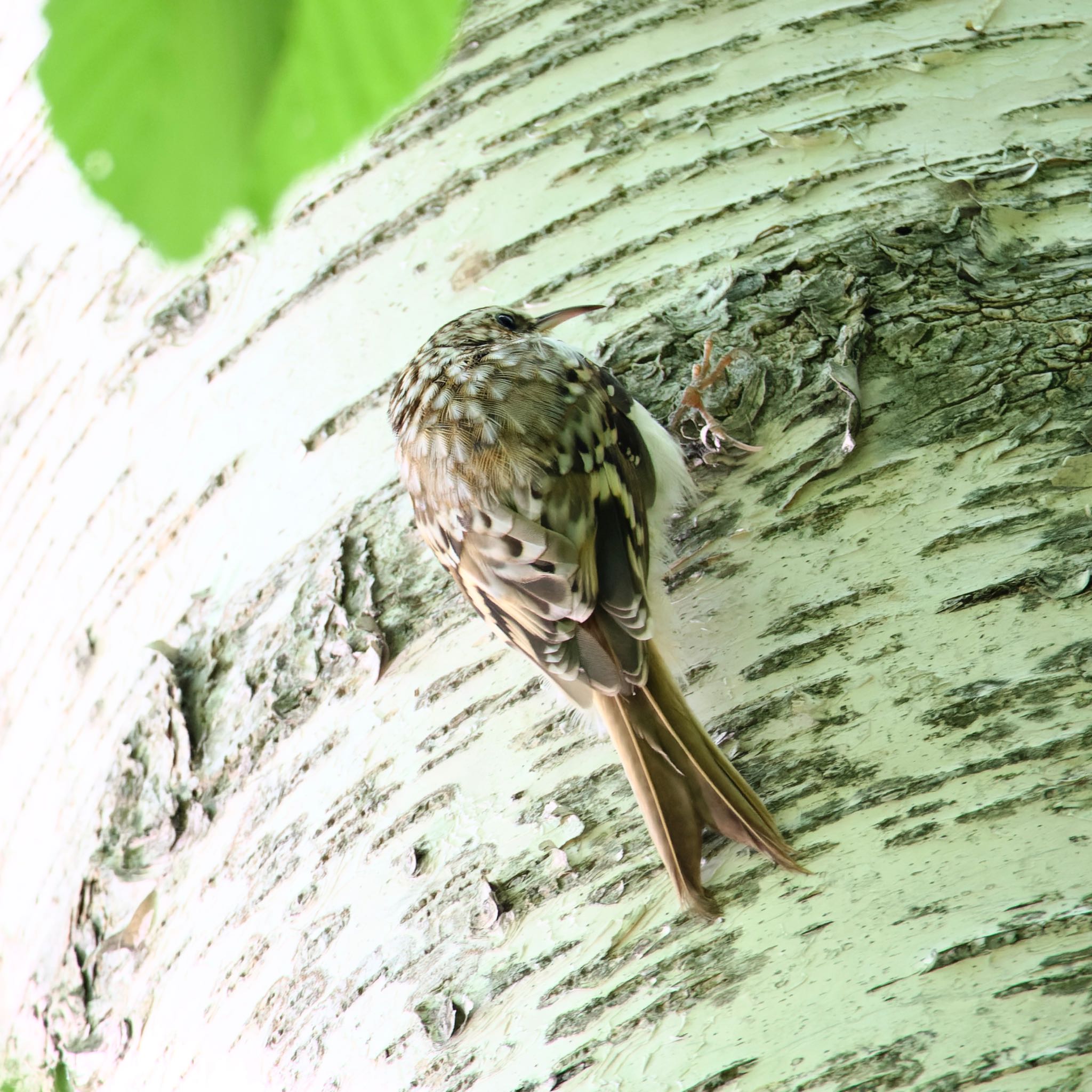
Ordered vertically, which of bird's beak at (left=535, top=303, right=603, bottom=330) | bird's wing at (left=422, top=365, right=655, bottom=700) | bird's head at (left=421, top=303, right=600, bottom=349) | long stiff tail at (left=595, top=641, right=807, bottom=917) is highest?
bird's head at (left=421, top=303, right=600, bottom=349)

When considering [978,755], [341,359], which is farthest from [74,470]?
[978,755]

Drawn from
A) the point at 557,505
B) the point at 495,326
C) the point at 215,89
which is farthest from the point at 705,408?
the point at 215,89

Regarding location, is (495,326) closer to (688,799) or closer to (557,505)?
(557,505)

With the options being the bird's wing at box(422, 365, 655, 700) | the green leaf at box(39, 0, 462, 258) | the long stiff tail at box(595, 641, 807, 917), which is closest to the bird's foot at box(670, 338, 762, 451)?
the bird's wing at box(422, 365, 655, 700)

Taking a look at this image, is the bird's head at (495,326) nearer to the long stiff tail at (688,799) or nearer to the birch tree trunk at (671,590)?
the birch tree trunk at (671,590)

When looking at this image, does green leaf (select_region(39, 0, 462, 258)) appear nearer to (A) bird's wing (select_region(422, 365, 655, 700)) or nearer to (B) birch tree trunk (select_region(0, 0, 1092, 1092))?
(B) birch tree trunk (select_region(0, 0, 1092, 1092))
